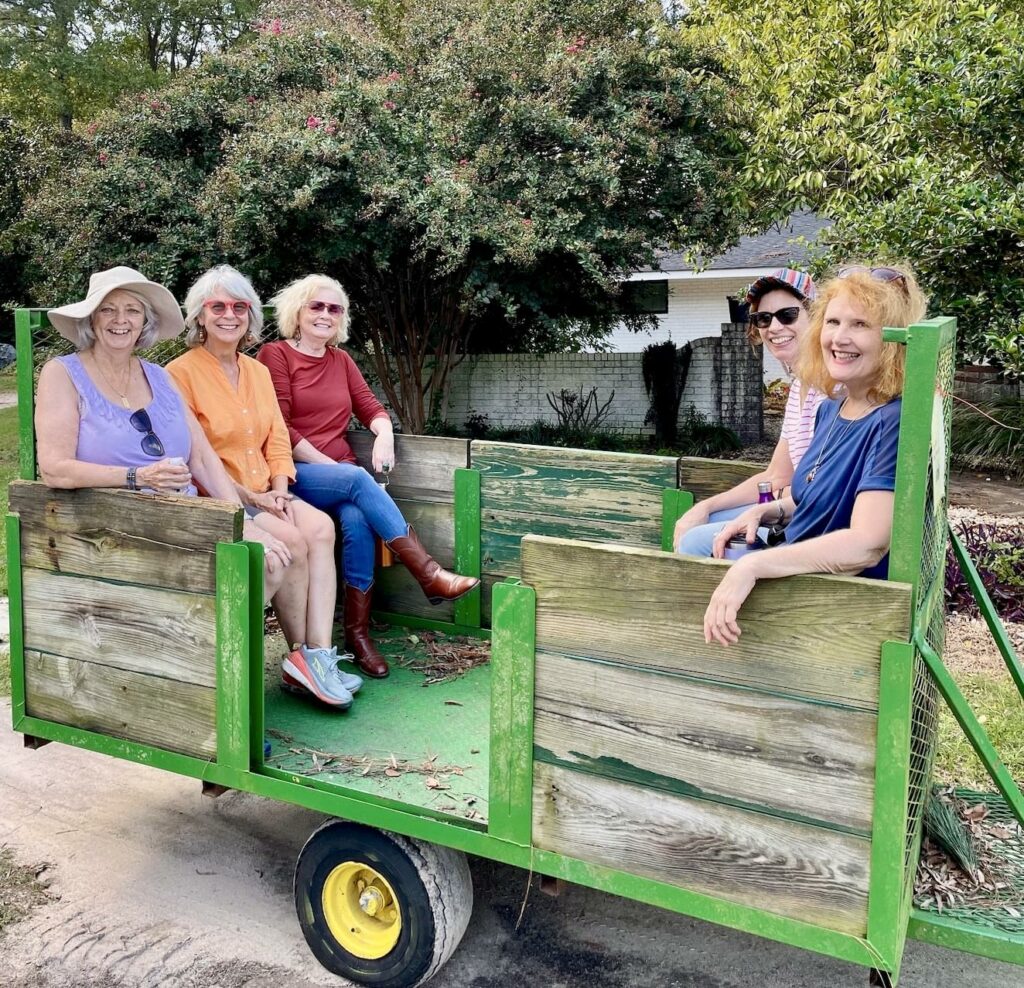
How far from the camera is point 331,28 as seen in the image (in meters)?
10.3

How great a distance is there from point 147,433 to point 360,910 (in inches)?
63.9

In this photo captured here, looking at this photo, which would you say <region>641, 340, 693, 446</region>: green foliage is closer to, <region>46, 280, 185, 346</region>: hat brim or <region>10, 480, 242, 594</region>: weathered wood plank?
<region>46, 280, 185, 346</region>: hat brim

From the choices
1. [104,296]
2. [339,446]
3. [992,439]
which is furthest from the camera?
[992,439]

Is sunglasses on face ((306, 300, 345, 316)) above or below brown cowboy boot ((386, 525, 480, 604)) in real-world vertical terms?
above

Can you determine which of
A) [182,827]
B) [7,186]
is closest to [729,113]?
[182,827]

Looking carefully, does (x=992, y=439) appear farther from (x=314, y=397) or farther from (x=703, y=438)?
(x=314, y=397)

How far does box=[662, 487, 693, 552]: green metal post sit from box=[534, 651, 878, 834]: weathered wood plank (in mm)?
1389

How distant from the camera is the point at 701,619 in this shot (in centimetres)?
212

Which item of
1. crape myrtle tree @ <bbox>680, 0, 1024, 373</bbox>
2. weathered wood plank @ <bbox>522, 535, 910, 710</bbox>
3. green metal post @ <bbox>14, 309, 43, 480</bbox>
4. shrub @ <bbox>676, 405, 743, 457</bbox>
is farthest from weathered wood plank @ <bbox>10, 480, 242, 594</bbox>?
shrub @ <bbox>676, 405, 743, 457</bbox>

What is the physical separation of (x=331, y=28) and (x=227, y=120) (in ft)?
5.05

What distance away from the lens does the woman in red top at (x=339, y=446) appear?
12.8ft

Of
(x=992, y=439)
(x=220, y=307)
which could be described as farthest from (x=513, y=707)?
(x=992, y=439)

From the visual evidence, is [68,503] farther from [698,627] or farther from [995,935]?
[995,935]

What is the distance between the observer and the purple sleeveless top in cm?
314
